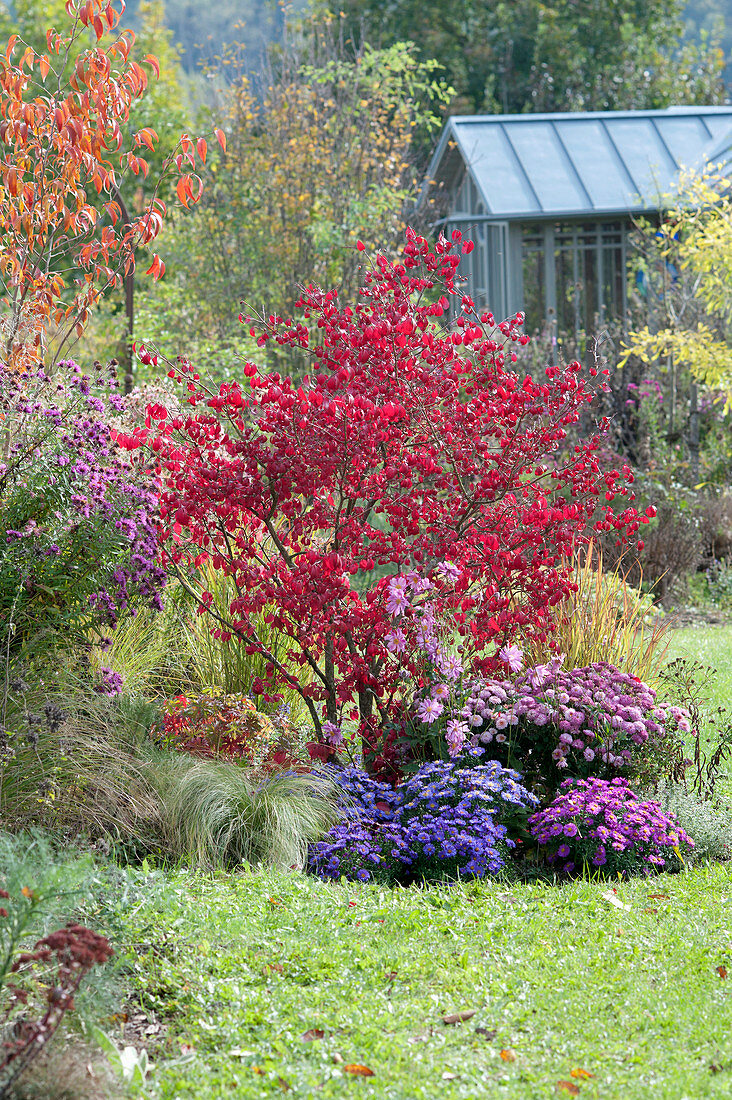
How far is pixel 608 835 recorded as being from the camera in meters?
4.38

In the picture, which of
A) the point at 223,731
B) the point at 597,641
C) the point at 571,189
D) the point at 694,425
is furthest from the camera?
the point at 571,189

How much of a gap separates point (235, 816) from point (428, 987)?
1317mm

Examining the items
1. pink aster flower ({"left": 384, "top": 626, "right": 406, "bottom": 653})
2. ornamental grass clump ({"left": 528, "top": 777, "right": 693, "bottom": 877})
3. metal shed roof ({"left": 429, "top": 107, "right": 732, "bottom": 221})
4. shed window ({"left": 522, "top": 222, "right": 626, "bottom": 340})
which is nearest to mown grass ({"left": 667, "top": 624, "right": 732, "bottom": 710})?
ornamental grass clump ({"left": 528, "top": 777, "right": 693, "bottom": 877})

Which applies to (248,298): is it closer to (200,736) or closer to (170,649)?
(170,649)

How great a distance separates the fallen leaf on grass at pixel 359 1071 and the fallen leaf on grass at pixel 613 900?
149 cm

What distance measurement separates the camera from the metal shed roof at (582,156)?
612 inches

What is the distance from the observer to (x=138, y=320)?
12273 millimetres

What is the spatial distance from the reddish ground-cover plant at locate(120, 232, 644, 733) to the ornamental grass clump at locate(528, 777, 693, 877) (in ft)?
2.60

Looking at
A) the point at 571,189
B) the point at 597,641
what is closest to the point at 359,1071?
the point at 597,641

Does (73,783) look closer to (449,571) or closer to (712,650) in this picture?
(449,571)

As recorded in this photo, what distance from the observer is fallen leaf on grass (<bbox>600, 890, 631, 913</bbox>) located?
394 cm

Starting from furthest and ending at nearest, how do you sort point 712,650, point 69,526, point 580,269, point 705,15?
point 705,15
point 580,269
point 712,650
point 69,526

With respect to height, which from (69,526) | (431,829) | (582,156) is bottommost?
(431,829)

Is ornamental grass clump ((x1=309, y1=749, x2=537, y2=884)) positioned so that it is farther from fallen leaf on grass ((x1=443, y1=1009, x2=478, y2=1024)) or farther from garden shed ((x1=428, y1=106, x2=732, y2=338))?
garden shed ((x1=428, y1=106, x2=732, y2=338))
